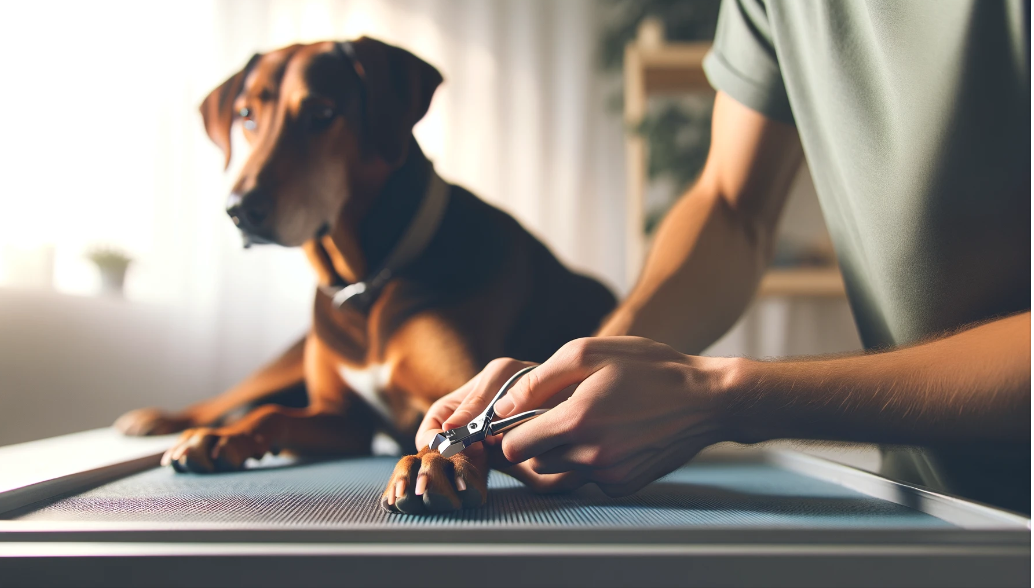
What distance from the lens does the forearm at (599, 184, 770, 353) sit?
2.27 feet

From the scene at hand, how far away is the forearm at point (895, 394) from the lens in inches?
14.8

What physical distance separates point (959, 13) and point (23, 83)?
1336 mm

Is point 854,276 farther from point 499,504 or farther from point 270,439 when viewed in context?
point 270,439

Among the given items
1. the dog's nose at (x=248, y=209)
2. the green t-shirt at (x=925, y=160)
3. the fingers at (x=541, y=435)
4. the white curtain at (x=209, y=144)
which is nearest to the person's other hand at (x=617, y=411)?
the fingers at (x=541, y=435)

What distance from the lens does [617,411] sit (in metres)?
0.40

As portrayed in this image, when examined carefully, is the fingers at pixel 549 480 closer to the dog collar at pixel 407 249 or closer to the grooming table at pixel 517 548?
the grooming table at pixel 517 548

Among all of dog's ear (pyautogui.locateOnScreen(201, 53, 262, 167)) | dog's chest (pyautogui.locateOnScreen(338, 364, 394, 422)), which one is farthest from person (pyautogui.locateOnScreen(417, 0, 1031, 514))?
dog's ear (pyautogui.locateOnScreen(201, 53, 262, 167))

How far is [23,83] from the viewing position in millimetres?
1142

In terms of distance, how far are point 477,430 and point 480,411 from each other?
1.6 inches

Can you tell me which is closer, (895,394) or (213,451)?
(895,394)

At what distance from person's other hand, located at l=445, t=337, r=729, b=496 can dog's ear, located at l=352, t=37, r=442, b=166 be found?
494 mm

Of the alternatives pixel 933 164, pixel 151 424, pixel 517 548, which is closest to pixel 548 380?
pixel 517 548

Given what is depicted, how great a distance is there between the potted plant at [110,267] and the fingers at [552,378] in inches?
52.5

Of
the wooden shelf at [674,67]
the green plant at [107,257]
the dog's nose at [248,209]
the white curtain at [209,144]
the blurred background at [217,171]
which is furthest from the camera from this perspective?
the wooden shelf at [674,67]
